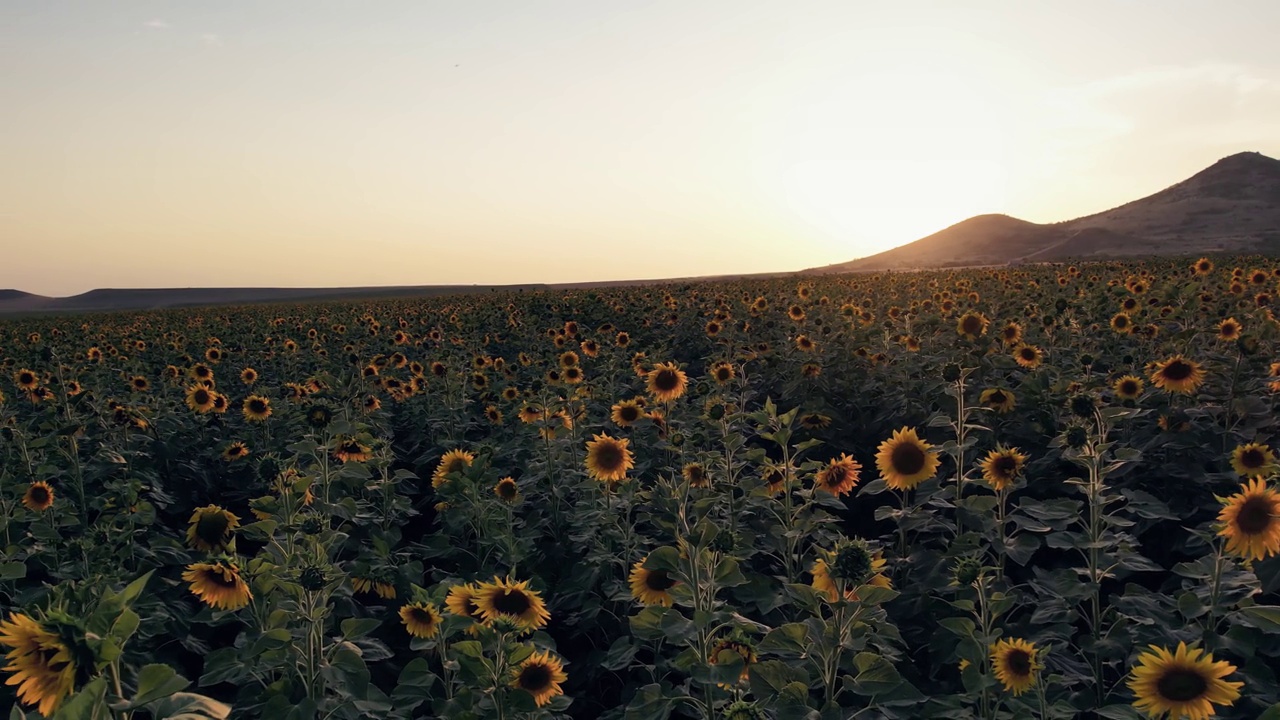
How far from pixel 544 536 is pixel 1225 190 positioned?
163 m

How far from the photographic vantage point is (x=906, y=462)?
15.1 ft

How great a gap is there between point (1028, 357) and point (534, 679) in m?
6.44

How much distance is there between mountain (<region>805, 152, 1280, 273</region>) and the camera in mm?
98062

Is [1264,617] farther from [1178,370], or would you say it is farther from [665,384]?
[665,384]

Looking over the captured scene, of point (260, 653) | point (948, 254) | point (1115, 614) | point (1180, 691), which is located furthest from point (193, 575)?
point (948, 254)

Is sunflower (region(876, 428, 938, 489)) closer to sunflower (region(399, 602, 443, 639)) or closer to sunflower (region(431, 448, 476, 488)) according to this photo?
sunflower (region(399, 602, 443, 639))

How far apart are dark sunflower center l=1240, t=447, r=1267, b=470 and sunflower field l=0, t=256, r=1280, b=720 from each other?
3cm

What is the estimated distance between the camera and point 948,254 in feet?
451

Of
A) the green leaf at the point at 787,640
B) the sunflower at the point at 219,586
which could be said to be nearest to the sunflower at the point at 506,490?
the sunflower at the point at 219,586

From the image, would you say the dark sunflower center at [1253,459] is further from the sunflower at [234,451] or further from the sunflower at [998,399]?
the sunflower at [234,451]

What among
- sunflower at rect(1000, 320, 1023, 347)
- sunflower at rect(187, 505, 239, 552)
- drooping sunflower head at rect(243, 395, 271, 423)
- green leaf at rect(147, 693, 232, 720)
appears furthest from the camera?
sunflower at rect(1000, 320, 1023, 347)

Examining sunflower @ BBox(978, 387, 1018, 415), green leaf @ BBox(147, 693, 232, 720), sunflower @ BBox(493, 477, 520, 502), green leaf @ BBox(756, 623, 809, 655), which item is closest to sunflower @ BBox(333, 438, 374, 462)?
sunflower @ BBox(493, 477, 520, 502)

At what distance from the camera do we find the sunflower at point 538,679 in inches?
122

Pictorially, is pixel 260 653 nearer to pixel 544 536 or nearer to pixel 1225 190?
pixel 544 536
